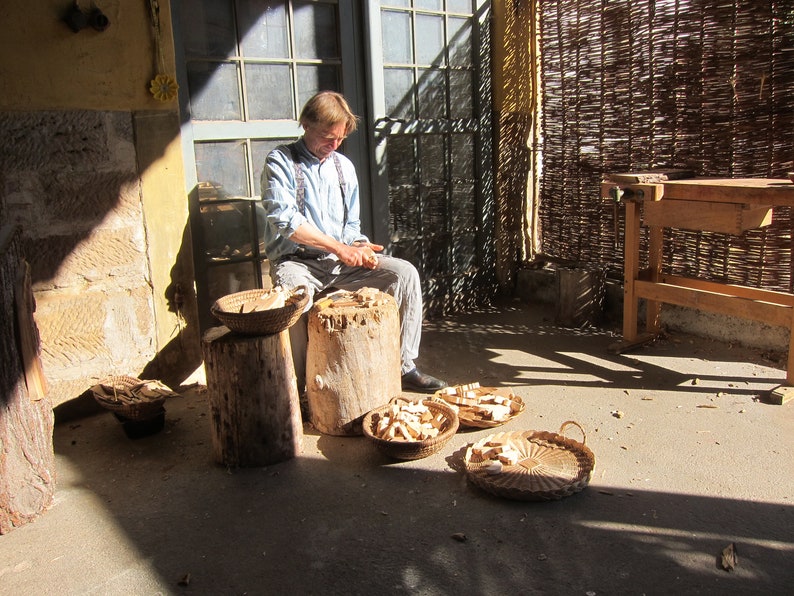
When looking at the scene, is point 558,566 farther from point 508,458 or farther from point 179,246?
point 179,246

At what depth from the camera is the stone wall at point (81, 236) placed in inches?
153

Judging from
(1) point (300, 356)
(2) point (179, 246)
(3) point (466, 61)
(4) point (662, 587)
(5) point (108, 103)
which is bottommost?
(4) point (662, 587)

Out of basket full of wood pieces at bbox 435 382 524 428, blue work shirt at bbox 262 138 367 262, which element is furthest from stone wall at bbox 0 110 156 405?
basket full of wood pieces at bbox 435 382 524 428

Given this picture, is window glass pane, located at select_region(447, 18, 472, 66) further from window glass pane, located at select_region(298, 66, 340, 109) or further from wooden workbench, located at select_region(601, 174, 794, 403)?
wooden workbench, located at select_region(601, 174, 794, 403)

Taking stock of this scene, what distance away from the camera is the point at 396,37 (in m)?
5.56

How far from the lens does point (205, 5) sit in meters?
4.50

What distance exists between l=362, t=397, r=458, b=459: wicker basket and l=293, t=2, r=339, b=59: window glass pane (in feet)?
8.78

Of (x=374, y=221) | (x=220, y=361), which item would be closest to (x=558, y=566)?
(x=220, y=361)

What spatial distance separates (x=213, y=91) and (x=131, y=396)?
201 cm

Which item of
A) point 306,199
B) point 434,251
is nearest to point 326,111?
point 306,199

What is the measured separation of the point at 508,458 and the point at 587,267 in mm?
3049

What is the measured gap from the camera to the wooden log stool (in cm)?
379

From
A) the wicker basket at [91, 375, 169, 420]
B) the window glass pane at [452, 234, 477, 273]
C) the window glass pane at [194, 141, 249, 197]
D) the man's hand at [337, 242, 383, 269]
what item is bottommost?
the wicker basket at [91, 375, 169, 420]

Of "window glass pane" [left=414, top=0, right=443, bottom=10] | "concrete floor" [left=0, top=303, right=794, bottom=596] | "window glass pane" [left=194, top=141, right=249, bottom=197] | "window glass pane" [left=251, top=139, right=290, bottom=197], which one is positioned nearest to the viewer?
"concrete floor" [left=0, top=303, right=794, bottom=596]
